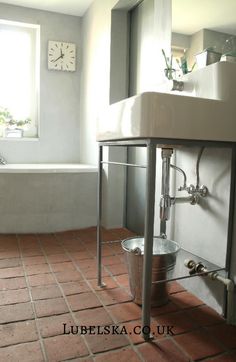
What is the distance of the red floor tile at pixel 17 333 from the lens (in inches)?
42.1

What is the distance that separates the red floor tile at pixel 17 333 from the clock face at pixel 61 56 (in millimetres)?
2664

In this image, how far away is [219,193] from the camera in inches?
49.9

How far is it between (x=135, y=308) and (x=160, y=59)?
1416 millimetres

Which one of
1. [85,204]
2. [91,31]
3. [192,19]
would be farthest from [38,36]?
[192,19]

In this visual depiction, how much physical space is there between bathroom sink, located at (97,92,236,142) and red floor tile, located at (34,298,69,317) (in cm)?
78

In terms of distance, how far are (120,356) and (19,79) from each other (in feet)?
9.74

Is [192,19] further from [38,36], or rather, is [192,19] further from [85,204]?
[38,36]

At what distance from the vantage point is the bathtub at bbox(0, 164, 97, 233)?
95.7 inches

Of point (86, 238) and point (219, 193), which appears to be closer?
point (219, 193)

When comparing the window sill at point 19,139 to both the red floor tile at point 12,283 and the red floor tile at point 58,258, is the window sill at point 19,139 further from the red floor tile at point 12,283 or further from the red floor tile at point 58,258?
the red floor tile at point 12,283

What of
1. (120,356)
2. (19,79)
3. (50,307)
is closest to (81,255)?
(50,307)

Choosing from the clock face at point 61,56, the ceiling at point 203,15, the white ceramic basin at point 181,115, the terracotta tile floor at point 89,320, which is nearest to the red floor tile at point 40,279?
the terracotta tile floor at point 89,320

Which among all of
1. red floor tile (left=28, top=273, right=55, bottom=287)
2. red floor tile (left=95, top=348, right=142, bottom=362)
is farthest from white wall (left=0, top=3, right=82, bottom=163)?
red floor tile (left=95, top=348, right=142, bottom=362)

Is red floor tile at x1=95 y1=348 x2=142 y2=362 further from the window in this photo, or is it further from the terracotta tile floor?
the window
